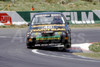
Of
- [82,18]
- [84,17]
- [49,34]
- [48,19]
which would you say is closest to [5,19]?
[82,18]

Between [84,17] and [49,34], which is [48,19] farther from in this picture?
[84,17]

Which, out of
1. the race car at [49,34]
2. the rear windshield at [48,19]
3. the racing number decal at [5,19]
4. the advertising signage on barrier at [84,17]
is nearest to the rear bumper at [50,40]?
the race car at [49,34]

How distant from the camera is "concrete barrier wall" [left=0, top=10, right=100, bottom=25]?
30.9 meters

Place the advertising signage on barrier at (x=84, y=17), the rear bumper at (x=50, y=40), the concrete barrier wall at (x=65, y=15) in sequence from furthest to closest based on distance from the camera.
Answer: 1. the advertising signage on barrier at (x=84, y=17)
2. the concrete barrier wall at (x=65, y=15)
3. the rear bumper at (x=50, y=40)

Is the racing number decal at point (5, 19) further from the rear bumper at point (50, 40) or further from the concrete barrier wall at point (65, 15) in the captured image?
the rear bumper at point (50, 40)

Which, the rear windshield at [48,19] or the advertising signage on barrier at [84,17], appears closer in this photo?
the rear windshield at [48,19]

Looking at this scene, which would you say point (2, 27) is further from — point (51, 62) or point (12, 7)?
point (51, 62)

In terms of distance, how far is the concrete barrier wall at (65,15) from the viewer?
30891 mm

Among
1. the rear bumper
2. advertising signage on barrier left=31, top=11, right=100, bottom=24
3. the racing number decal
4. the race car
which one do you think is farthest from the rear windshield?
advertising signage on barrier left=31, top=11, right=100, bottom=24

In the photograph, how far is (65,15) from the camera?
31.2 m

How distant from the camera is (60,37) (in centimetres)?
1432

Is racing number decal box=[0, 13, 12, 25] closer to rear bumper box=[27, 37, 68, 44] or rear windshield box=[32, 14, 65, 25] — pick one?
rear windshield box=[32, 14, 65, 25]

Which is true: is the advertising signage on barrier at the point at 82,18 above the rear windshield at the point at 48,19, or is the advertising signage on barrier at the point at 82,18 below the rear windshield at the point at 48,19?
below

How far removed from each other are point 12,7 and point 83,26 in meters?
16.5
